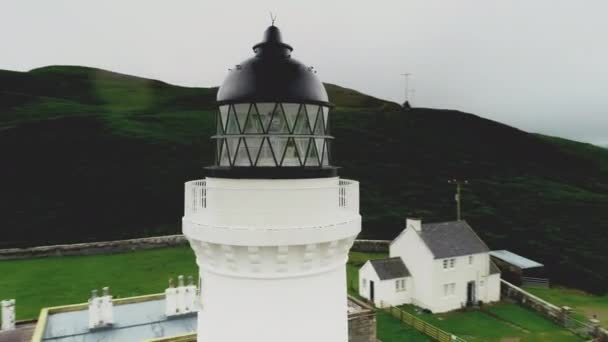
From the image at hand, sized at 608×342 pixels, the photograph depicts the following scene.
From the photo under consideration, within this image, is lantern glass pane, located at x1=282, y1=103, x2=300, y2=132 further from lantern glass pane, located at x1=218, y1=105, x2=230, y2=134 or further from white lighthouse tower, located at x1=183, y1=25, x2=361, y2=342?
lantern glass pane, located at x1=218, y1=105, x2=230, y2=134

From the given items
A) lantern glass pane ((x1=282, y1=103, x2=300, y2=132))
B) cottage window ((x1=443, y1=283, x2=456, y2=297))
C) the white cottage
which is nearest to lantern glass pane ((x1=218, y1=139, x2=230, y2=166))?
lantern glass pane ((x1=282, y1=103, x2=300, y2=132))

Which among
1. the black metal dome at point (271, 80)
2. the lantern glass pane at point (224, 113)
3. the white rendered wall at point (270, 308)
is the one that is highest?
the black metal dome at point (271, 80)

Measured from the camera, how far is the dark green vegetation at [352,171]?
34.6 m

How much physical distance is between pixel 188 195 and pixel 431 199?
45.0 meters

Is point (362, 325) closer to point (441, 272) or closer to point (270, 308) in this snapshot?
point (441, 272)

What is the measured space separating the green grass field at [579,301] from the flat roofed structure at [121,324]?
21.0m

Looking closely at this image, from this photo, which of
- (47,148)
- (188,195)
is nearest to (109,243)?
(47,148)

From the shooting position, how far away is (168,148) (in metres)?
50.0

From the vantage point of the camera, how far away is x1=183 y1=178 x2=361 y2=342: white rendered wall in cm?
411

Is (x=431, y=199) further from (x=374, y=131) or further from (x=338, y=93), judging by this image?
(x=338, y=93)

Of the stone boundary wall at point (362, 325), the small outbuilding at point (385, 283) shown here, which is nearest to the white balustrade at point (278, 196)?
the stone boundary wall at point (362, 325)

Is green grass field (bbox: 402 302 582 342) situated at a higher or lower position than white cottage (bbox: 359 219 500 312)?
lower

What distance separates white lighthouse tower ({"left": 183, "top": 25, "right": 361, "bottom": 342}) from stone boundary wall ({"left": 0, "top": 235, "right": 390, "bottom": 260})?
27874 mm

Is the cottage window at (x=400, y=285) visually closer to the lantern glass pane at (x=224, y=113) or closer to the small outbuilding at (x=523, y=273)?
the small outbuilding at (x=523, y=273)
